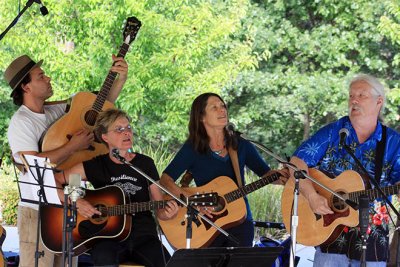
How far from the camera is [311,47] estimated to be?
1437cm

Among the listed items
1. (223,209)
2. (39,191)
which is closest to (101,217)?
(39,191)

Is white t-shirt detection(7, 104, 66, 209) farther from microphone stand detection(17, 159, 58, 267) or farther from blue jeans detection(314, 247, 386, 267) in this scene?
blue jeans detection(314, 247, 386, 267)

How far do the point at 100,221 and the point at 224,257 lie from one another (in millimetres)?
1405

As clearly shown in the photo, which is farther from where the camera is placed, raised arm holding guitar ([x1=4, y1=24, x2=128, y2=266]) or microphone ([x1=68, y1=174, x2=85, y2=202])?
raised arm holding guitar ([x1=4, y1=24, x2=128, y2=266])

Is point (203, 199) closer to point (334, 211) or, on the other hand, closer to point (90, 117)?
point (334, 211)

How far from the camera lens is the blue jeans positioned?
200 inches

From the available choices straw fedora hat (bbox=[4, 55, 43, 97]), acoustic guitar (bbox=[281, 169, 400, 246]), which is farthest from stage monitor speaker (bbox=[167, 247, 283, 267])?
straw fedora hat (bbox=[4, 55, 43, 97])

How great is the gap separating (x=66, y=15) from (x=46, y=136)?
5.31 meters

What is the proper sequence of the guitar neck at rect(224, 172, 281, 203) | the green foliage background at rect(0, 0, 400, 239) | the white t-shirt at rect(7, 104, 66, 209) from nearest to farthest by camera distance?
the white t-shirt at rect(7, 104, 66, 209), the guitar neck at rect(224, 172, 281, 203), the green foliage background at rect(0, 0, 400, 239)

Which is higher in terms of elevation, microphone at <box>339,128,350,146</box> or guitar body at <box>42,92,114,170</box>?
guitar body at <box>42,92,114,170</box>

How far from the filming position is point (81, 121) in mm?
6219

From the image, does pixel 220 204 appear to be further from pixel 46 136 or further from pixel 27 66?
pixel 27 66

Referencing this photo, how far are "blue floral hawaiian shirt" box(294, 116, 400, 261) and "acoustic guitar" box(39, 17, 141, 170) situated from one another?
1.70 m

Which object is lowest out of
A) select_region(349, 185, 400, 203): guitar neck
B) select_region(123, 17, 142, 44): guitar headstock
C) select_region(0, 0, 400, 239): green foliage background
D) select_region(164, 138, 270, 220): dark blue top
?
select_region(349, 185, 400, 203): guitar neck
